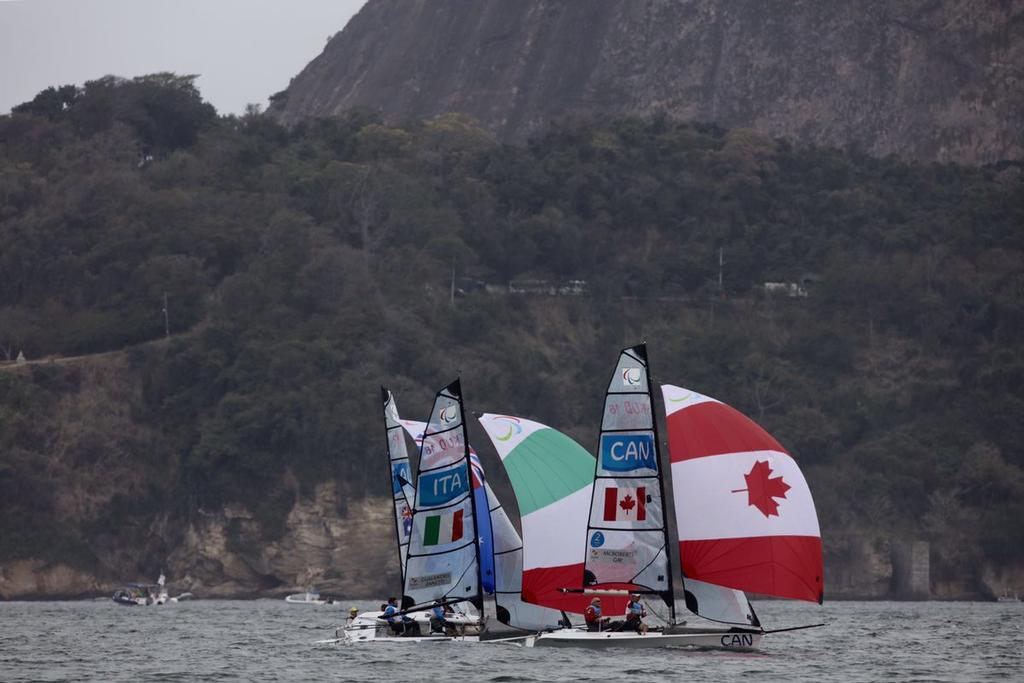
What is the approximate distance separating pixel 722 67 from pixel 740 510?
94.7 meters

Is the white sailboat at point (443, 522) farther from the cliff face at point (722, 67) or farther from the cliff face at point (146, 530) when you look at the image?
the cliff face at point (722, 67)

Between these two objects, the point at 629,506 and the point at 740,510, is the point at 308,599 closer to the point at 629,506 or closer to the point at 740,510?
the point at 629,506

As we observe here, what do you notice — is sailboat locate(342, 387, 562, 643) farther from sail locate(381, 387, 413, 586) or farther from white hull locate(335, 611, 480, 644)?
sail locate(381, 387, 413, 586)

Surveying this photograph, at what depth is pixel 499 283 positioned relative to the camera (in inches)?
3991

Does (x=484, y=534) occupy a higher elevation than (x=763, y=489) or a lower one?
lower

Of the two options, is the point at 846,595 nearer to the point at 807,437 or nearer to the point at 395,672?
the point at 807,437

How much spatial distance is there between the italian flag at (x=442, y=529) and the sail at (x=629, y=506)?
2830 millimetres

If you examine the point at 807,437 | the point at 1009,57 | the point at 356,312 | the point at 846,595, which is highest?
the point at 1009,57

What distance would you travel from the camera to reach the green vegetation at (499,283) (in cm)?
8538

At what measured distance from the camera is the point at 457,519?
34.9 meters

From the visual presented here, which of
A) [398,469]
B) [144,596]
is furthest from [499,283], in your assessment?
[398,469]

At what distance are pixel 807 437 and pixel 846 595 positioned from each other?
8.50 meters

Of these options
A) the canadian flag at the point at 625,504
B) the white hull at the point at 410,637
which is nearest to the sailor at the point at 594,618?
the canadian flag at the point at 625,504

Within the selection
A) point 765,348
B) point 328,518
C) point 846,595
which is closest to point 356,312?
point 328,518
